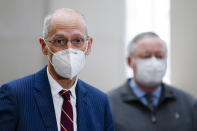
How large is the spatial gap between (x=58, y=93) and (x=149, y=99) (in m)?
1.17

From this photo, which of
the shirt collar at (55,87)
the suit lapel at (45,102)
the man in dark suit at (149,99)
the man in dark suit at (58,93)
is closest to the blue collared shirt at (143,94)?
the man in dark suit at (149,99)

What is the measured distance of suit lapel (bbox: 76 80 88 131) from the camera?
1.65 metres

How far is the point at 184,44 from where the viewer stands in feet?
13.6

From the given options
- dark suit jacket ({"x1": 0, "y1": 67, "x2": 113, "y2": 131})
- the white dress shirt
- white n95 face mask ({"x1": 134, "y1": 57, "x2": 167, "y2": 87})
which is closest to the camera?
dark suit jacket ({"x1": 0, "y1": 67, "x2": 113, "y2": 131})

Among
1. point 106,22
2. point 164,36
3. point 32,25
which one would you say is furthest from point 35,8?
point 164,36

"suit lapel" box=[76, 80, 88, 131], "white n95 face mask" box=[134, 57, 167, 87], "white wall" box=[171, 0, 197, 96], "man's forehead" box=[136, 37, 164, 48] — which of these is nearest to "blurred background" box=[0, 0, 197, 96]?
"white wall" box=[171, 0, 197, 96]

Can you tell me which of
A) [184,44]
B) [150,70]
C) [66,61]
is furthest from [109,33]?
[66,61]

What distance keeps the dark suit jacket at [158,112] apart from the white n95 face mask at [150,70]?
4.9 inches

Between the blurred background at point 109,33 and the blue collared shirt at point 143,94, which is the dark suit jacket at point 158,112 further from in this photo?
the blurred background at point 109,33

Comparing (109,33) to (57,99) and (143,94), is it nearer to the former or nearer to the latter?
(143,94)

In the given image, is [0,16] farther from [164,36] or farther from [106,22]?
[164,36]

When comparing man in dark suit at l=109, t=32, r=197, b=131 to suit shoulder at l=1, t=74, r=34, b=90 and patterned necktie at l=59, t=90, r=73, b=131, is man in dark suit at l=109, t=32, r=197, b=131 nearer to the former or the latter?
patterned necktie at l=59, t=90, r=73, b=131

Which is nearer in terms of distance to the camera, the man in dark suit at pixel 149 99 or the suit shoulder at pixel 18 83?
the suit shoulder at pixel 18 83

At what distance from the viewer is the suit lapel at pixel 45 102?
1.56 metres
